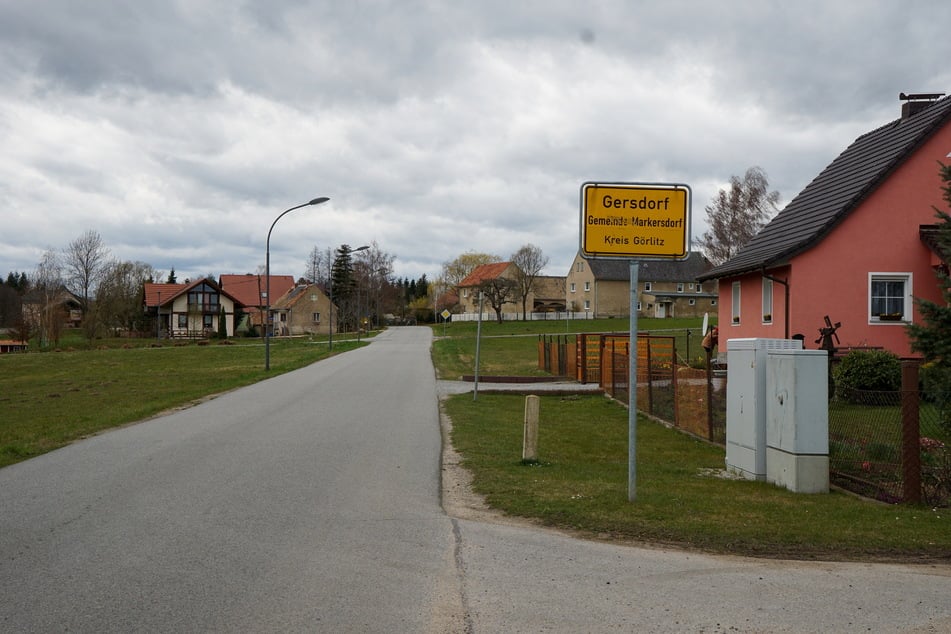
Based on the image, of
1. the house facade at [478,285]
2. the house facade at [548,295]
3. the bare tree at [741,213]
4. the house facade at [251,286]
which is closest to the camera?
the bare tree at [741,213]

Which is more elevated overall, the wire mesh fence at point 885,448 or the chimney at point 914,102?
the chimney at point 914,102

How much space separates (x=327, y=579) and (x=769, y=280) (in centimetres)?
2074

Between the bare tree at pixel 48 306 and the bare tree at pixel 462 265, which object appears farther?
the bare tree at pixel 462 265

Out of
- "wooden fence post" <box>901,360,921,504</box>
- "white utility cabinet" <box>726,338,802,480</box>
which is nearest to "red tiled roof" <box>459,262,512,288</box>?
"white utility cabinet" <box>726,338,802,480</box>

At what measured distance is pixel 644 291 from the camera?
91.8 m

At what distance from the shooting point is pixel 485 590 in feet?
17.7

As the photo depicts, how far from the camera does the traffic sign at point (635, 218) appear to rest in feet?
27.1

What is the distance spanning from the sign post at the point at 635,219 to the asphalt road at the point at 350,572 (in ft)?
7.93

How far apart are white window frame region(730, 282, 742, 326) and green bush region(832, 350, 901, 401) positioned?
8662 millimetres

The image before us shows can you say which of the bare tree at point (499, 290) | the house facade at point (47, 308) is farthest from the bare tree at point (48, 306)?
the bare tree at point (499, 290)

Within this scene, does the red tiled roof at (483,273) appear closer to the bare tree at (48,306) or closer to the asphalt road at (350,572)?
the bare tree at (48,306)

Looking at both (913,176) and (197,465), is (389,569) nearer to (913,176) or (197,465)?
(197,465)

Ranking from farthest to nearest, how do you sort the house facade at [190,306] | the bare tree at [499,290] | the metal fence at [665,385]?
the bare tree at [499,290] < the house facade at [190,306] < the metal fence at [665,385]

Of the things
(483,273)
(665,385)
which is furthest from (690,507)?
(483,273)
